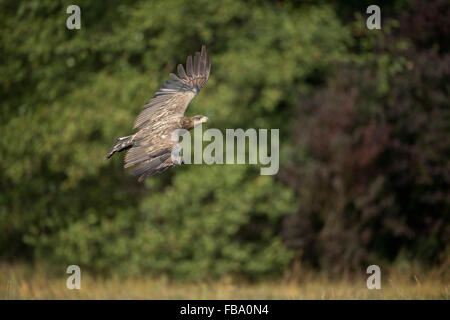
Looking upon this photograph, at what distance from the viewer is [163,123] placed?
618 cm

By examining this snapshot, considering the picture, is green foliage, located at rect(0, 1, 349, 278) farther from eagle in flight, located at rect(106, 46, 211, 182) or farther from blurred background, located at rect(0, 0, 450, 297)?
eagle in flight, located at rect(106, 46, 211, 182)

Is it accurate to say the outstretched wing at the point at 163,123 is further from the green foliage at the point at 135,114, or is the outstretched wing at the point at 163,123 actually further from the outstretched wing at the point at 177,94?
the green foliage at the point at 135,114

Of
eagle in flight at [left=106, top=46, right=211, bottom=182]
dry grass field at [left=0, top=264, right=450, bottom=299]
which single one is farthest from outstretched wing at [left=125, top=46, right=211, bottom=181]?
dry grass field at [left=0, top=264, right=450, bottom=299]

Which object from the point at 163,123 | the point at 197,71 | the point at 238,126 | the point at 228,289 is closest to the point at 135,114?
the point at 238,126

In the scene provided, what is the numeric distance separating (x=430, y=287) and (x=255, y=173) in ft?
12.5

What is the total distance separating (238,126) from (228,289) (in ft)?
9.98

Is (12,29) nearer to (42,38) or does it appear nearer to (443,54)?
(42,38)

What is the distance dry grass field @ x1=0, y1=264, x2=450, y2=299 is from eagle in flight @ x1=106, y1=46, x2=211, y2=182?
208 centimetres

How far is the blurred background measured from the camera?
9.96m

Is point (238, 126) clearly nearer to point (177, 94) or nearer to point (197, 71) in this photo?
point (197, 71)

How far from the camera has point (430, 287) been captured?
7.34 metres

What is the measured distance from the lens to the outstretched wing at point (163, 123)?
5.46 meters

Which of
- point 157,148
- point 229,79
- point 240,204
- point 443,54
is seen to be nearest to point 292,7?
point 229,79

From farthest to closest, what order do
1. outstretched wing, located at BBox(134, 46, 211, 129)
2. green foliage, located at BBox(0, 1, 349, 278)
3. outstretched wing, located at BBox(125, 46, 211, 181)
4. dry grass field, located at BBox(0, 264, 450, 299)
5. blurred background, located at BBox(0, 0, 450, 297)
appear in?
green foliage, located at BBox(0, 1, 349, 278)
blurred background, located at BBox(0, 0, 450, 297)
dry grass field, located at BBox(0, 264, 450, 299)
outstretched wing, located at BBox(134, 46, 211, 129)
outstretched wing, located at BBox(125, 46, 211, 181)
